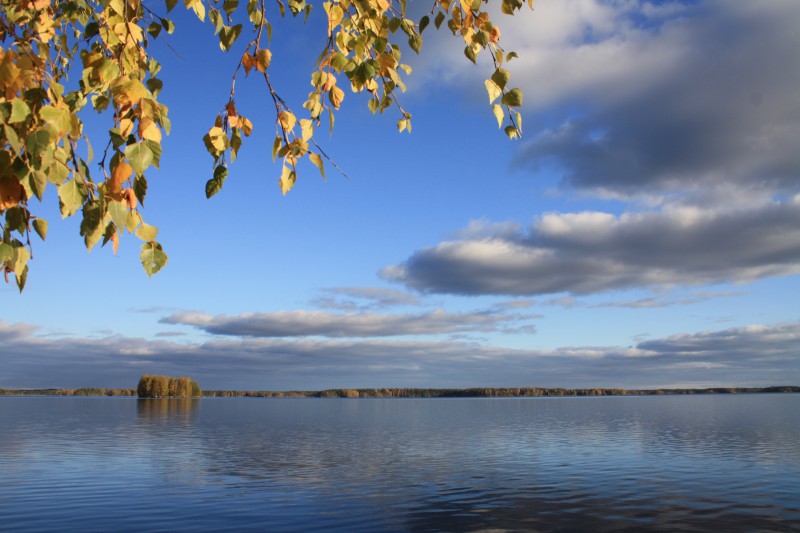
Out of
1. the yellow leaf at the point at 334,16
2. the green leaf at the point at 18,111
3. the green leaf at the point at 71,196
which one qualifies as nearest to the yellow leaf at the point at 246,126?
the yellow leaf at the point at 334,16

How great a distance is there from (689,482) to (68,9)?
4362cm

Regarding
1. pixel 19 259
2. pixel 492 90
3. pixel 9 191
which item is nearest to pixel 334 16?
pixel 492 90

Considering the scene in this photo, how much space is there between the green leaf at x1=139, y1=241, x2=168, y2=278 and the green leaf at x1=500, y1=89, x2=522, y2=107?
324cm

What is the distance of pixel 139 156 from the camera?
12.7 ft

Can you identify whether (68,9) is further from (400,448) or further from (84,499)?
(400,448)

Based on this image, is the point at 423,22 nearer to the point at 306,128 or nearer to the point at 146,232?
the point at 306,128

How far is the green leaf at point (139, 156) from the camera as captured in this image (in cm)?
382

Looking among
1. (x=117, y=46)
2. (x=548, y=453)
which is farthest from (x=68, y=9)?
(x=548, y=453)

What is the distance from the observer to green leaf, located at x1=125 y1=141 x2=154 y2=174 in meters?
3.82

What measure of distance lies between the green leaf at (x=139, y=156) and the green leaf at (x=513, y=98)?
10.2 feet

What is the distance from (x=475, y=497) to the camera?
3322 cm

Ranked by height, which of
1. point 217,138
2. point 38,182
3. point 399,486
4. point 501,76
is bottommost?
point 399,486

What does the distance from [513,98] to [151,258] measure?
333cm

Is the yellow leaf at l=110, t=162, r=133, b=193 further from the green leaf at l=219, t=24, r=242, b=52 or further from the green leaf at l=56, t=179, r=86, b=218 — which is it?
the green leaf at l=219, t=24, r=242, b=52
